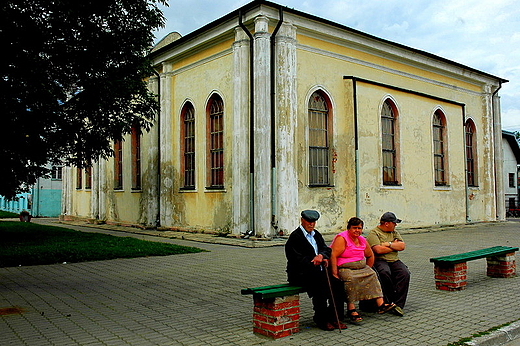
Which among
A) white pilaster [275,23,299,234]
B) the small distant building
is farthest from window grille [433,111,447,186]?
the small distant building

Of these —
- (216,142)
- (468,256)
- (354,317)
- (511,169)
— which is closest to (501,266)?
(468,256)

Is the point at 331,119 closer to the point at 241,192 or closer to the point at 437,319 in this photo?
the point at 241,192

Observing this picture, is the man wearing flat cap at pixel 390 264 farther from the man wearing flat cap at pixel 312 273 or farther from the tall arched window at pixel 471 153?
the tall arched window at pixel 471 153

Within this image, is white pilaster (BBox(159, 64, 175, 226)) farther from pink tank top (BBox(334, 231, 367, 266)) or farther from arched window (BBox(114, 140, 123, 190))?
pink tank top (BBox(334, 231, 367, 266))

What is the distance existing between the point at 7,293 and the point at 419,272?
789cm

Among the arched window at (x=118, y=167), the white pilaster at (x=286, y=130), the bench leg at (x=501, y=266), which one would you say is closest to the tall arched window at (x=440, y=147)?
the white pilaster at (x=286, y=130)

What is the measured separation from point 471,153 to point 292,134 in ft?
46.3

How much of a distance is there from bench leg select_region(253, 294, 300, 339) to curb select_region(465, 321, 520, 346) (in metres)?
1.97

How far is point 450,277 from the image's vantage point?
8273mm

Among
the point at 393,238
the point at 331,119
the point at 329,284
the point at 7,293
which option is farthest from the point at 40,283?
the point at 331,119

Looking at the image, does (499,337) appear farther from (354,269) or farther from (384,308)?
(354,269)

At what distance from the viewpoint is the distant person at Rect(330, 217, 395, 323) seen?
6418 millimetres

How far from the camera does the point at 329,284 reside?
241 inches

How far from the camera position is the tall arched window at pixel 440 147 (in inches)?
926
